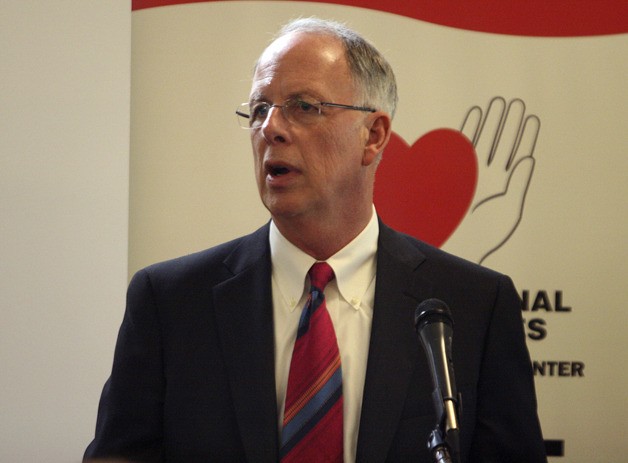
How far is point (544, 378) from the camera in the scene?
3.11 metres

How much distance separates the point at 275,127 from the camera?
182 centimetres

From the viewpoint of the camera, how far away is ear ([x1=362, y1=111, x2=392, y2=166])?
2007 mm

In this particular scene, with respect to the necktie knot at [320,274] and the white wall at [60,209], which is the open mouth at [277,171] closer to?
the necktie knot at [320,274]

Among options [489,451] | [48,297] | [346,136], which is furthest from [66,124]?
[489,451]

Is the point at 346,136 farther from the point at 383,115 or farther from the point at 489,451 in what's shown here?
the point at 489,451

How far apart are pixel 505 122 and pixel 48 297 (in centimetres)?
173

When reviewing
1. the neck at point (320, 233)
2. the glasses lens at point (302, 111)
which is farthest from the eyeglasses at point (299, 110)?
the neck at point (320, 233)

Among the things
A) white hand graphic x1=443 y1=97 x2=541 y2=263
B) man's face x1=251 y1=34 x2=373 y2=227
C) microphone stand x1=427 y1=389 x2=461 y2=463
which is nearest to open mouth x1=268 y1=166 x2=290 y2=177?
man's face x1=251 y1=34 x2=373 y2=227

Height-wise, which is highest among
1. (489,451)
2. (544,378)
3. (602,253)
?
(602,253)

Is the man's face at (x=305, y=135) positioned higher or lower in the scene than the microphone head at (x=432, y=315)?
higher

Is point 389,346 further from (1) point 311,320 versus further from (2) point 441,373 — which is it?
(2) point 441,373

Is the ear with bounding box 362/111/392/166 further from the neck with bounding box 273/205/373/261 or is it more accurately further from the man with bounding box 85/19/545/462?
the neck with bounding box 273/205/373/261

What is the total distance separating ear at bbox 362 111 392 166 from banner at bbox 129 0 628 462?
3.50ft

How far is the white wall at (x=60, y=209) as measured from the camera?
2816mm
